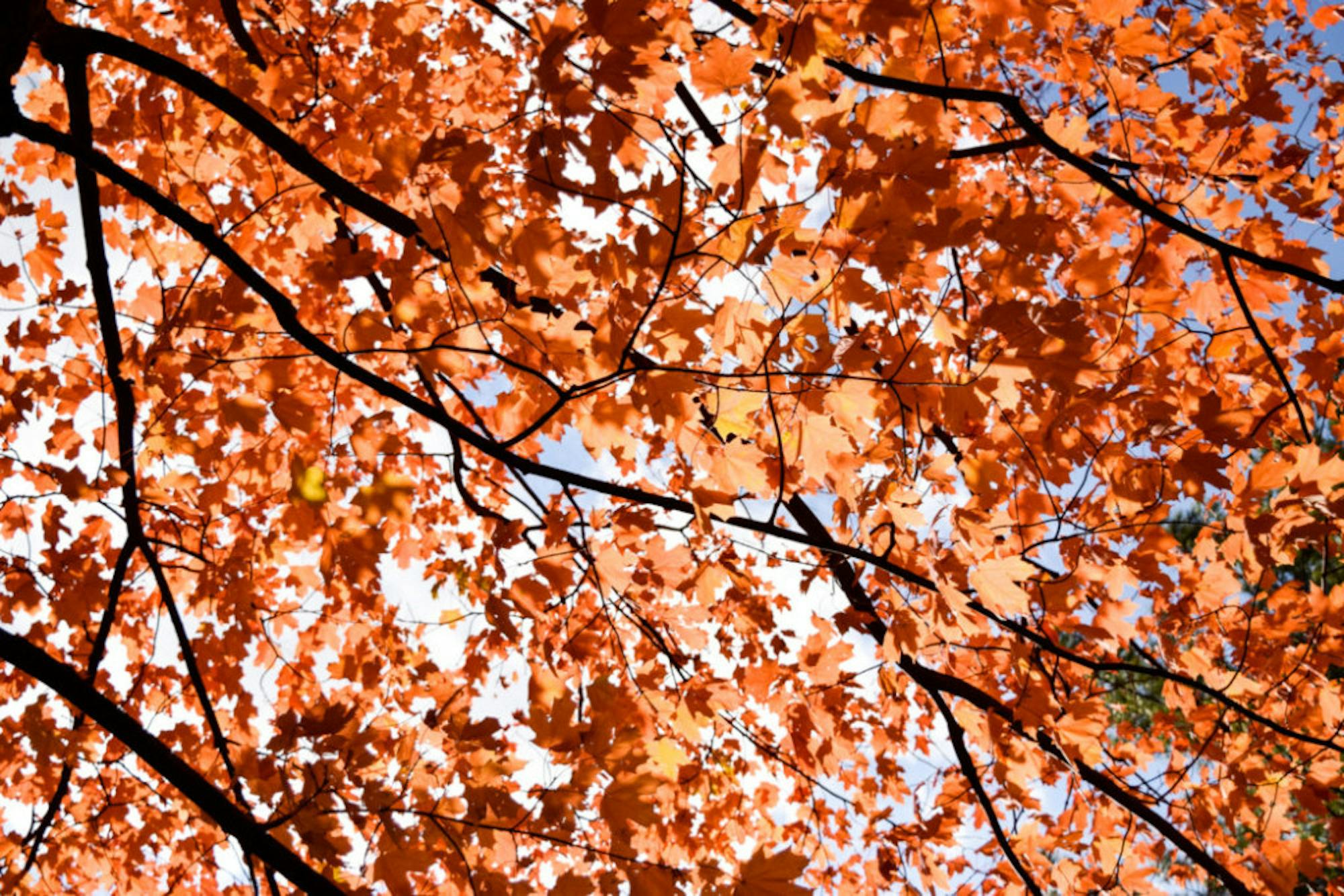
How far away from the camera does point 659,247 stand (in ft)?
5.45

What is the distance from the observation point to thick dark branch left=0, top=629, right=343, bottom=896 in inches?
62.8

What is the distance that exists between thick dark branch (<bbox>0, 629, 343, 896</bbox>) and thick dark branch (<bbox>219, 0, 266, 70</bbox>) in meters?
2.33

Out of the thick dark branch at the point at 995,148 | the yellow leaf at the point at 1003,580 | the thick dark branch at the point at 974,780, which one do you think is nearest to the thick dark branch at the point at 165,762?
the yellow leaf at the point at 1003,580

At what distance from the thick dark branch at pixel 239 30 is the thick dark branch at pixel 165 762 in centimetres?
233

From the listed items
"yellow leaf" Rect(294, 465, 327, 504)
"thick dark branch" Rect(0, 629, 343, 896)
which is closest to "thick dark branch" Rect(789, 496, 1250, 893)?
"yellow leaf" Rect(294, 465, 327, 504)

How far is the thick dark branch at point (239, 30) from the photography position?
2.94m

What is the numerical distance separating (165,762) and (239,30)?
8.69 ft

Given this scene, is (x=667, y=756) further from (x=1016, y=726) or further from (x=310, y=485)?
(x=310, y=485)

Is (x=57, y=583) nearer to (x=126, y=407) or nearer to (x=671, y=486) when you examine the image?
(x=126, y=407)

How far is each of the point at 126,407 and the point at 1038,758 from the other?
3904 mm

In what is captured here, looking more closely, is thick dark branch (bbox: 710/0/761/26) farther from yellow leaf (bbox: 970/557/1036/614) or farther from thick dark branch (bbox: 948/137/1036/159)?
yellow leaf (bbox: 970/557/1036/614)

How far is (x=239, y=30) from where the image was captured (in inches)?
117

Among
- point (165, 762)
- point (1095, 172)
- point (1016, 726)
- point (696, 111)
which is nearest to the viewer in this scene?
point (165, 762)

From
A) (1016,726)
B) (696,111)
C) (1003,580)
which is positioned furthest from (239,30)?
(1016,726)
